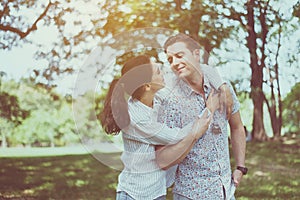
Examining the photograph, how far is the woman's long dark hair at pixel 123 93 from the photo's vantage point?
4.45 feet

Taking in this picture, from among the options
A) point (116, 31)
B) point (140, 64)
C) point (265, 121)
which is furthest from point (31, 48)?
point (140, 64)

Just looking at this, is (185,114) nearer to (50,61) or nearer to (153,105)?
(153,105)

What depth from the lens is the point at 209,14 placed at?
10.1 feet

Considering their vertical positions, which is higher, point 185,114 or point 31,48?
point 31,48

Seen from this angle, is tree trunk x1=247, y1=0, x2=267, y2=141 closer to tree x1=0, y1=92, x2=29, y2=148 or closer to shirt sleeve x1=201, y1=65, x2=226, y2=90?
tree x1=0, y1=92, x2=29, y2=148

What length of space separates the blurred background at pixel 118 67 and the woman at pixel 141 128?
4.55ft

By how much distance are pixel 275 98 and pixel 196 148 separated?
1.87m

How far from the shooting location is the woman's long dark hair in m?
1.36

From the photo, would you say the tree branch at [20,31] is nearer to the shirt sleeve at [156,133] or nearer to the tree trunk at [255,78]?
the tree trunk at [255,78]

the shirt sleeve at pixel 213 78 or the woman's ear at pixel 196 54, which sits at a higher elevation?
the woman's ear at pixel 196 54

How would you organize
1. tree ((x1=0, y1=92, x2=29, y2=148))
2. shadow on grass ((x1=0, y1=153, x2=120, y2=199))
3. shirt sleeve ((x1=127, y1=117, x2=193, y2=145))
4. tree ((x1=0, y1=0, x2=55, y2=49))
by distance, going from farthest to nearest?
tree ((x1=0, y1=92, x2=29, y2=148)) → shadow on grass ((x1=0, y1=153, x2=120, y2=199)) → tree ((x1=0, y1=0, x2=55, y2=49)) → shirt sleeve ((x1=127, y1=117, x2=193, y2=145))

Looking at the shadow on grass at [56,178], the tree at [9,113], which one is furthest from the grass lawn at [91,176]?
the tree at [9,113]

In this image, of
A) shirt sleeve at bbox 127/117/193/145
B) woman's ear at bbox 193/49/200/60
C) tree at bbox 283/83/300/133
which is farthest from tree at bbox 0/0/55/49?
shirt sleeve at bbox 127/117/193/145

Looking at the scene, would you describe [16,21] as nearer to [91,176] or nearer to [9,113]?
[9,113]
